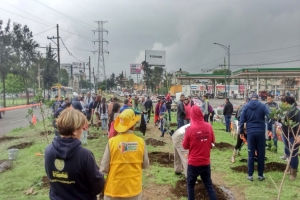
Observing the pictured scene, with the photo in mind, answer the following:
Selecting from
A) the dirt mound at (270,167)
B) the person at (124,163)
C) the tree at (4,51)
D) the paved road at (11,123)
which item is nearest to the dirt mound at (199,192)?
the dirt mound at (270,167)

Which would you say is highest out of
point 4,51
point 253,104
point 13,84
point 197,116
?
point 4,51

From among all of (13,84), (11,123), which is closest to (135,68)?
(13,84)

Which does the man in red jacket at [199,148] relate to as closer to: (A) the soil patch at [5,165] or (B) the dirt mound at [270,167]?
(B) the dirt mound at [270,167]

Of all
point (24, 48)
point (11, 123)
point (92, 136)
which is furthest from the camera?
point (24, 48)

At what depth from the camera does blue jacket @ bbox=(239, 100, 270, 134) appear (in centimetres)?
620

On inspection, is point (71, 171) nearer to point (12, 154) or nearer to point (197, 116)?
point (197, 116)

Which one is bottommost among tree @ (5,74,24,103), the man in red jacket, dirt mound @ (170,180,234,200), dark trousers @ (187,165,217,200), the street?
the street

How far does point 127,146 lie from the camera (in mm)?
3254

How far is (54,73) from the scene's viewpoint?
65.2m

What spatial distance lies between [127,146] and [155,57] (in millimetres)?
71963

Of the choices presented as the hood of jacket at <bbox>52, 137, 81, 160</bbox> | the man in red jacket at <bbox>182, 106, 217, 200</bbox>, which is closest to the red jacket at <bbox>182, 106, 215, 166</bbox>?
the man in red jacket at <bbox>182, 106, 217, 200</bbox>

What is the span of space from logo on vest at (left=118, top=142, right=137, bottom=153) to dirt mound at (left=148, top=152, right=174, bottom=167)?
4.78 m

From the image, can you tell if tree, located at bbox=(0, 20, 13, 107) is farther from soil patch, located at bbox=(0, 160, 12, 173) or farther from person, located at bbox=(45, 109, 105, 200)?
person, located at bbox=(45, 109, 105, 200)

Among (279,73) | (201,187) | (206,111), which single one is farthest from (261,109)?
(279,73)
